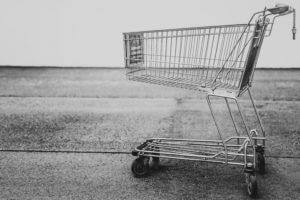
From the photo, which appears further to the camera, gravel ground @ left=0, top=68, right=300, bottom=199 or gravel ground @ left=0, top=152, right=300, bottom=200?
gravel ground @ left=0, top=68, right=300, bottom=199

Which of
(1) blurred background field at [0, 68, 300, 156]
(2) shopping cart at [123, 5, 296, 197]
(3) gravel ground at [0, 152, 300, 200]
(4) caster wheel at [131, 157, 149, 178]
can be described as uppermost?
(2) shopping cart at [123, 5, 296, 197]

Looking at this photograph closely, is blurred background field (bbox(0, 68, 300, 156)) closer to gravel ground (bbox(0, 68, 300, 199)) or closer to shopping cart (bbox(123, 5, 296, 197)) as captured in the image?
gravel ground (bbox(0, 68, 300, 199))

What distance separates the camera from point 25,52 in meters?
8.78

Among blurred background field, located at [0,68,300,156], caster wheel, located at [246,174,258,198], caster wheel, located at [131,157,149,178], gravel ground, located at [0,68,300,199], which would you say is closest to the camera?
caster wheel, located at [246,174,258,198]

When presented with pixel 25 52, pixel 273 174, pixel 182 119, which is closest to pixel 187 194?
pixel 273 174

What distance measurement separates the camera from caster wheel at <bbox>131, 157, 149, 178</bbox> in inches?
145

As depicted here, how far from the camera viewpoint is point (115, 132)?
5.00 meters

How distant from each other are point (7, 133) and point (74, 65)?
3.88 meters

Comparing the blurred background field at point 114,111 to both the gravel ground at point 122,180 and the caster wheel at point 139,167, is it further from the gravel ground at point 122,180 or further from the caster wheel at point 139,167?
the caster wheel at point 139,167

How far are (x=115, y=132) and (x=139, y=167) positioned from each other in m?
1.36

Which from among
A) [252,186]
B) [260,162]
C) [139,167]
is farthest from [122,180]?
[260,162]

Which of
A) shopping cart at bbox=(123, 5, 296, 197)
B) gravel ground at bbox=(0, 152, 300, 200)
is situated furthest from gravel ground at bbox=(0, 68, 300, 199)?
shopping cart at bbox=(123, 5, 296, 197)

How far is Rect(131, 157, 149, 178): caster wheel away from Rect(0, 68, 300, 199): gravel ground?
70 mm

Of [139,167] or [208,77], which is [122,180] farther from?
[208,77]
